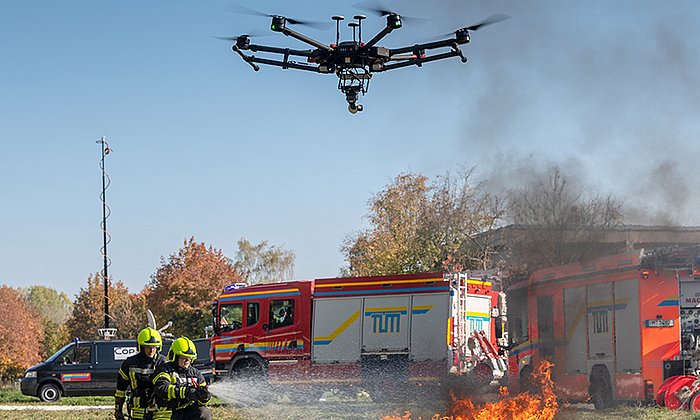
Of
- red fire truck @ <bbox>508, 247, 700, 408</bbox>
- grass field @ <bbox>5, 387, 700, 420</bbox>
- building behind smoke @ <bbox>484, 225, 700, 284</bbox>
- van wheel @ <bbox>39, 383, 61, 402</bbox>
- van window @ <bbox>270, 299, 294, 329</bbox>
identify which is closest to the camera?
grass field @ <bbox>5, 387, 700, 420</bbox>

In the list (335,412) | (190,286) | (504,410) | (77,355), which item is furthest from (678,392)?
(190,286)

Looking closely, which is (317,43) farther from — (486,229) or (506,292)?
(486,229)

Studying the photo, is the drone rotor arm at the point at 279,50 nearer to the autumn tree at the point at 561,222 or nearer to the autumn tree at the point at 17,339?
the autumn tree at the point at 561,222

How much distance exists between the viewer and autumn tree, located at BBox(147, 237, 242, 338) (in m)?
45.4

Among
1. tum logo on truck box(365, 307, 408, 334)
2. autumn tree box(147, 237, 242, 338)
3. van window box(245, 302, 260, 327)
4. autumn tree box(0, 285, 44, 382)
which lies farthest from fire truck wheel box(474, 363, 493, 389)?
autumn tree box(0, 285, 44, 382)

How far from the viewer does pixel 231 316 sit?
78.9 feet

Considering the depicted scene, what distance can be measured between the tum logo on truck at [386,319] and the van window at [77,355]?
27.9 feet

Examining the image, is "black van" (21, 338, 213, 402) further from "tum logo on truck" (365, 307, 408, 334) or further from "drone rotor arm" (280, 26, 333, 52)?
"drone rotor arm" (280, 26, 333, 52)

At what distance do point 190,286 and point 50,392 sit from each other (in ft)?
71.4

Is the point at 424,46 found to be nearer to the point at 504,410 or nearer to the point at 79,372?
the point at 504,410

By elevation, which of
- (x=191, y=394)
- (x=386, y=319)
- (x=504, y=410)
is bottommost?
(x=504, y=410)

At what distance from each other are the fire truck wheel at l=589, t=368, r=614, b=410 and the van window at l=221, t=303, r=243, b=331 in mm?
9603

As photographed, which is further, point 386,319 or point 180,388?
point 386,319

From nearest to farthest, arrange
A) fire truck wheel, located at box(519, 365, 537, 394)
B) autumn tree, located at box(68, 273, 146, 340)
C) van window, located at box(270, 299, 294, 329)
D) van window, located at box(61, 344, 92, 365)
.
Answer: fire truck wheel, located at box(519, 365, 537, 394), van window, located at box(270, 299, 294, 329), van window, located at box(61, 344, 92, 365), autumn tree, located at box(68, 273, 146, 340)
